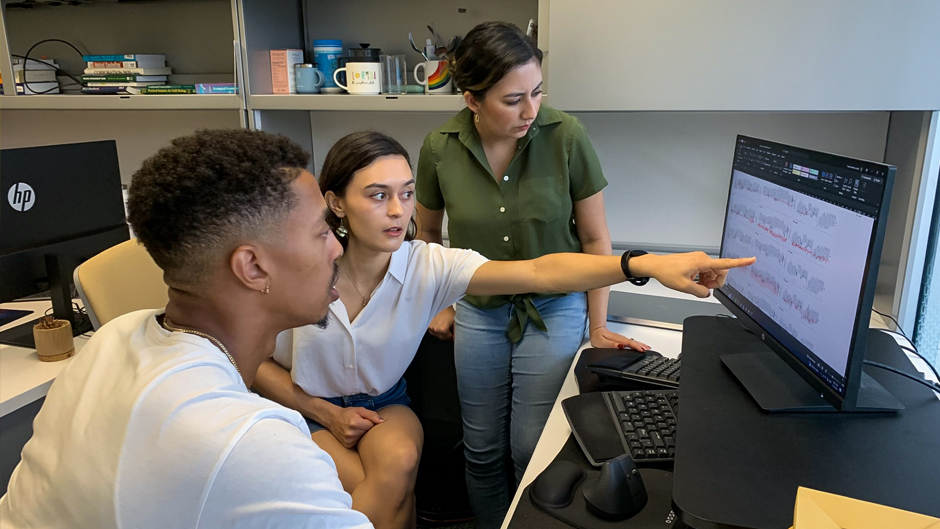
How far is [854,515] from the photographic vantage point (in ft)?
2.08

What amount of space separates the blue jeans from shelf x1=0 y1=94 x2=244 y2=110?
3.98 ft

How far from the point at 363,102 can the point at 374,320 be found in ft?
3.00

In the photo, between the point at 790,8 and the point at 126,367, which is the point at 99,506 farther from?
the point at 790,8

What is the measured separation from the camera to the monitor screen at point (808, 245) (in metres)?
0.81

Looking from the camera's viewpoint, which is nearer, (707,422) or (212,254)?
(212,254)

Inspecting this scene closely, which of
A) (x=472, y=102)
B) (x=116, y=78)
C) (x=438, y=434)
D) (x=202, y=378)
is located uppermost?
(x=116, y=78)

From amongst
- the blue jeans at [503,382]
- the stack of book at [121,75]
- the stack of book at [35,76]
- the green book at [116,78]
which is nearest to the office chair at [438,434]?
the blue jeans at [503,382]

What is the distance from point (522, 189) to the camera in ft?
5.10

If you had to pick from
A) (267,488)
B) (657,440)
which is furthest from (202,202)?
(657,440)

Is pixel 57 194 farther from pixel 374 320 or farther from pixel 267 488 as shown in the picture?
pixel 267 488

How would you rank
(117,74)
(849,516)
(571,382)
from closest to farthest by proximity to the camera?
(849,516) → (571,382) → (117,74)

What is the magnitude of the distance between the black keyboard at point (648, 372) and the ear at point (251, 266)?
691 millimetres

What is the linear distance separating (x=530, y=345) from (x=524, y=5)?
1.27 m

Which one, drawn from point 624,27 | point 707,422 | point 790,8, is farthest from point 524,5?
point 707,422
